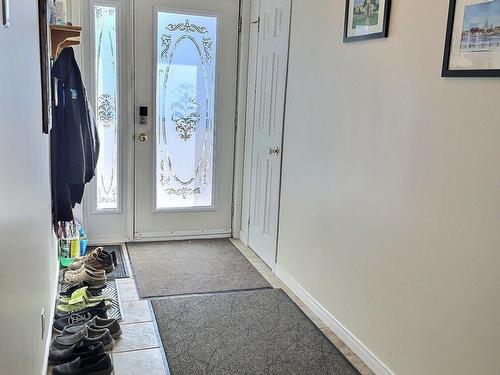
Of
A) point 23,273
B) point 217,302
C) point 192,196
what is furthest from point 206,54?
point 23,273

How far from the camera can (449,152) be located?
184 centimetres

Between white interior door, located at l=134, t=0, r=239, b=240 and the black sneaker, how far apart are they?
1447mm

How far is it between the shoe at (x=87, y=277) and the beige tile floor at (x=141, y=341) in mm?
149

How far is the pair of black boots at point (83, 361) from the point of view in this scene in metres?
2.14

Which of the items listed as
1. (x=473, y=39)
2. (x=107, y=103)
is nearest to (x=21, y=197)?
(x=473, y=39)

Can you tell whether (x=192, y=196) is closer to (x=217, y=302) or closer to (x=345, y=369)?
(x=217, y=302)

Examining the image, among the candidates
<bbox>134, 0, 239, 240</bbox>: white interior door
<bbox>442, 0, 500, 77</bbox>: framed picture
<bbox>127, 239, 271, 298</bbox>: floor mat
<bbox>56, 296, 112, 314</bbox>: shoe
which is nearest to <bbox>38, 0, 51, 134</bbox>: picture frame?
<bbox>56, 296, 112, 314</bbox>: shoe

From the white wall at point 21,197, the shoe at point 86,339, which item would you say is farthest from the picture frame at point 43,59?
the shoe at point 86,339

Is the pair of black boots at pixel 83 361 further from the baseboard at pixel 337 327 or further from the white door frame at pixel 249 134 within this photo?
the white door frame at pixel 249 134

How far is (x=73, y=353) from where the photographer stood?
223 cm

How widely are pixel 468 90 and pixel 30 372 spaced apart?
1.82m

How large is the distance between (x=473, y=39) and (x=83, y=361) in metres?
2.08

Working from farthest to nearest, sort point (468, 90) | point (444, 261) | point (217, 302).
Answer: point (217, 302) → point (444, 261) → point (468, 90)

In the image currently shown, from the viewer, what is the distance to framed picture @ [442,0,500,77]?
1.63 metres
